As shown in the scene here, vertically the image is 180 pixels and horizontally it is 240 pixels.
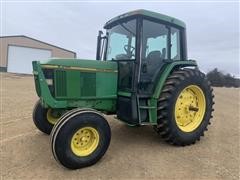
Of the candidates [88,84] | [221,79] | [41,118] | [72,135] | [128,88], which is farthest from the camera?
[221,79]

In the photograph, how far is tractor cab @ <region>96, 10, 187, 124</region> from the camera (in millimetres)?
5020

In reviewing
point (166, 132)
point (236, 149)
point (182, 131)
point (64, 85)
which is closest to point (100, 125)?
point (64, 85)

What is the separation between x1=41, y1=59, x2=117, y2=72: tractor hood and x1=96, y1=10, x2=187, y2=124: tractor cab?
9.0 inches

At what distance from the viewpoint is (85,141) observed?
14.3ft

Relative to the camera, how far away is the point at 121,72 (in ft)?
17.2

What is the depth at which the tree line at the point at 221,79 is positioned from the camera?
103ft

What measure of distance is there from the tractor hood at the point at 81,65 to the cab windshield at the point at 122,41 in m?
0.33

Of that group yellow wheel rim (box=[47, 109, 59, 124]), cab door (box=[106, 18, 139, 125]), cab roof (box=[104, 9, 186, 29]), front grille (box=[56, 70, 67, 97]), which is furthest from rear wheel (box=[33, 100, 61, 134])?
cab roof (box=[104, 9, 186, 29])

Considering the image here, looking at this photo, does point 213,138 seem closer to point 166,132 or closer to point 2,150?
point 166,132

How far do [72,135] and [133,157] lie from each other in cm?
112

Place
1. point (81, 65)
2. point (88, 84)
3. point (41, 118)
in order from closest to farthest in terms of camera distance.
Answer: point (81, 65)
point (88, 84)
point (41, 118)

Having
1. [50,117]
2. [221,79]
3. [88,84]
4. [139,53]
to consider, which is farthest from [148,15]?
[221,79]

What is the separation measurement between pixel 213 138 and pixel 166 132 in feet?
4.36

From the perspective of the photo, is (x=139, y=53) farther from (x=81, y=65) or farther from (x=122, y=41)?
(x=81, y=65)
